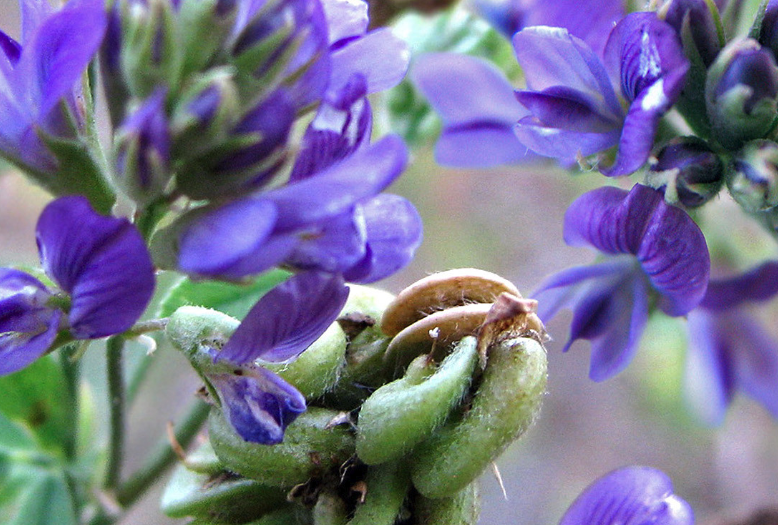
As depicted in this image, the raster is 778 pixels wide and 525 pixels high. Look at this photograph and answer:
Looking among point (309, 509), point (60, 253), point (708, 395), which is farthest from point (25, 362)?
point (708, 395)

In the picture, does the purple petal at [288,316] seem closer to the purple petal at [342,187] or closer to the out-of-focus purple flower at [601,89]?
the purple petal at [342,187]

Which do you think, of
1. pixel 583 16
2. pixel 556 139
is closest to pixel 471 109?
pixel 583 16

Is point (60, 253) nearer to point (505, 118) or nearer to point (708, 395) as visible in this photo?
point (505, 118)

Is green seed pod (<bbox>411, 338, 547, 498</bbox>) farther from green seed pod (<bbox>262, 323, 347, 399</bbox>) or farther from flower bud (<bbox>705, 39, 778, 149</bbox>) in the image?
flower bud (<bbox>705, 39, 778, 149</bbox>)

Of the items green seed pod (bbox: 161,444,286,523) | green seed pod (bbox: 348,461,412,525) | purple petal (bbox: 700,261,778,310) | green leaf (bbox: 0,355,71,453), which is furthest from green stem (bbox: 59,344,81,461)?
purple petal (bbox: 700,261,778,310)

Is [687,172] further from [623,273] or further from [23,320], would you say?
[23,320]

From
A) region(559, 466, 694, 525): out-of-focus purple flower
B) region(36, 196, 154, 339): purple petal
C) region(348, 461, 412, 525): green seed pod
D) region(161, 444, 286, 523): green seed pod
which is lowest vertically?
region(559, 466, 694, 525): out-of-focus purple flower

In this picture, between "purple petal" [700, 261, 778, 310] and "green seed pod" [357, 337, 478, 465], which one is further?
"purple petal" [700, 261, 778, 310]

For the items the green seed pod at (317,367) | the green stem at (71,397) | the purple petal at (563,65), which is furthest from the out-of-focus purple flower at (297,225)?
the green stem at (71,397)
